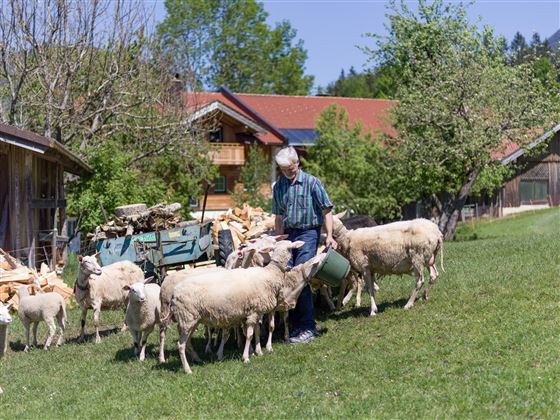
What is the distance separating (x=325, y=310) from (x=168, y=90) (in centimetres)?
1789

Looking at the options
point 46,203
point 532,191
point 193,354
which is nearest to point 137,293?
point 193,354

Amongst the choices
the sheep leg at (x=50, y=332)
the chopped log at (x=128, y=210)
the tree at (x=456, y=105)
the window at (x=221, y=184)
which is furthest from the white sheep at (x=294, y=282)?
the window at (x=221, y=184)

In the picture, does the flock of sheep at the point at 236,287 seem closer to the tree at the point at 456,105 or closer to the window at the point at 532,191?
the tree at the point at 456,105

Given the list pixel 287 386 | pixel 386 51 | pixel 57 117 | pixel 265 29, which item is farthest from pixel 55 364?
pixel 265 29

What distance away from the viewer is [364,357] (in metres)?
8.84

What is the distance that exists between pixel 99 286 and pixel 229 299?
12.5 ft

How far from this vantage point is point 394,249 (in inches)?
445

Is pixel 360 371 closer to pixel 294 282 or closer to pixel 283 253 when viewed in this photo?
pixel 294 282

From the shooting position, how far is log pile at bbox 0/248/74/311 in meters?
14.6

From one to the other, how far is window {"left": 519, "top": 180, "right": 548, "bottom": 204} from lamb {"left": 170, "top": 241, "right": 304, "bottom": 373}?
37455 mm

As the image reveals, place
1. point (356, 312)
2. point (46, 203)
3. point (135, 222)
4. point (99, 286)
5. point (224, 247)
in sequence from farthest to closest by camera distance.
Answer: point (46, 203), point (135, 222), point (224, 247), point (99, 286), point (356, 312)

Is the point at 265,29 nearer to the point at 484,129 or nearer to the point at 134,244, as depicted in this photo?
the point at 484,129

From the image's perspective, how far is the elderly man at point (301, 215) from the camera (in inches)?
389

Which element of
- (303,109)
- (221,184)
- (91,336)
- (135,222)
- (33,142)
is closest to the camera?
(91,336)
